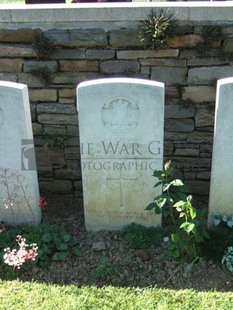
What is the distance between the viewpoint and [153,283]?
313 centimetres

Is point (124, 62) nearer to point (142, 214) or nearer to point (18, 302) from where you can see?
point (142, 214)

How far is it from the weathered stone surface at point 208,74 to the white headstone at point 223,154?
61 centimetres

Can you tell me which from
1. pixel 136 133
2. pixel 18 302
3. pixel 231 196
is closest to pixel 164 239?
pixel 231 196

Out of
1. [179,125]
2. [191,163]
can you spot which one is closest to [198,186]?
[191,163]

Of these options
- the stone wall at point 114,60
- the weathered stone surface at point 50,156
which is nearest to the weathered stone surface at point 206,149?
the stone wall at point 114,60

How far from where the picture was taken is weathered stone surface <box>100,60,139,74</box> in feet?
11.9

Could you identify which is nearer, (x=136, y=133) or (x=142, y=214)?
(x=136, y=133)

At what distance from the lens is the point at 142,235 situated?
3.48m

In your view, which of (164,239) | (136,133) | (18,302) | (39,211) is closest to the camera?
(18,302)

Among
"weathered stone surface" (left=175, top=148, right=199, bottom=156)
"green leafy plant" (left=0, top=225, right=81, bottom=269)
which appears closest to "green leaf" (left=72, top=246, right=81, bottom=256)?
"green leafy plant" (left=0, top=225, right=81, bottom=269)

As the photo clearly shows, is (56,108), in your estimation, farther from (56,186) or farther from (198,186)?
(198,186)

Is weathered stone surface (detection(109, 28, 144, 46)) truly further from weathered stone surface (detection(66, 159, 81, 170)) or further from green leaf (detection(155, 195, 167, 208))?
green leaf (detection(155, 195, 167, 208))

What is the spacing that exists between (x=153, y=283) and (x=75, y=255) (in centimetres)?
67

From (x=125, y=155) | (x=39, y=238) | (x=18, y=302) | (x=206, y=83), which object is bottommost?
(x=18, y=302)
